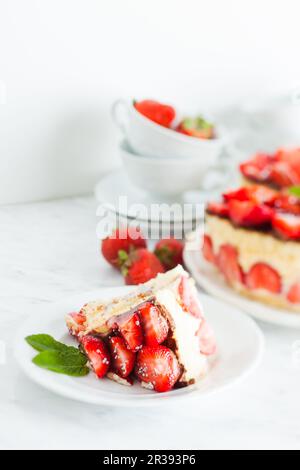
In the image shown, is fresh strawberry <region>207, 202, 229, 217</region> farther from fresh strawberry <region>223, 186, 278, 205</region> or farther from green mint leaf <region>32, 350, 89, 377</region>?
green mint leaf <region>32, 350, 89, 377</region>

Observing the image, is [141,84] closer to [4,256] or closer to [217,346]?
[4,256]

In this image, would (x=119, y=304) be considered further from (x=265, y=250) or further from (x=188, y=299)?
(x=265, y=250)

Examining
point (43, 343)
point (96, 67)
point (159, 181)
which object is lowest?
point (159, 181)

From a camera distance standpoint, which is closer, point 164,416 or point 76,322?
point 164,416

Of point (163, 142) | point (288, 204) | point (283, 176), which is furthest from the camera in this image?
point (163, 142)

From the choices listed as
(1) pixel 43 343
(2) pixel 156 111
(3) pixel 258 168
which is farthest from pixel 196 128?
(1) pixel 43 343

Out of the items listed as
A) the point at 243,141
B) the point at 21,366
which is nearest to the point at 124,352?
the point at 21,366

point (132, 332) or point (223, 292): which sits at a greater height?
point (132, 332)
